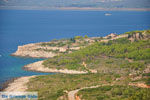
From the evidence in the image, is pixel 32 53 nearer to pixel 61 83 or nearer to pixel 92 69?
pixel 92 69

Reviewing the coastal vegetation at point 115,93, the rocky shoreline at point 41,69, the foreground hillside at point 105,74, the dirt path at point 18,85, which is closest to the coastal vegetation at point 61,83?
the foreground hillside at point 105,74

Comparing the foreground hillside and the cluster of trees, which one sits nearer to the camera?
the foreground hillside

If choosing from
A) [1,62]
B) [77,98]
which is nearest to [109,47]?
[1,62]

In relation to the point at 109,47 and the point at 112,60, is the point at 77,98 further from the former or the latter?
the point at 109,47

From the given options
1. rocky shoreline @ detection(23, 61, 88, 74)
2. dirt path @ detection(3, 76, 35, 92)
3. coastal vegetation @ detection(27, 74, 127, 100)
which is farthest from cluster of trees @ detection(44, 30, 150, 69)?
coastal vegetation @ detection(27, 74, 127, 100)

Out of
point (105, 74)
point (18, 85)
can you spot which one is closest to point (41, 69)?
point (18, 85)

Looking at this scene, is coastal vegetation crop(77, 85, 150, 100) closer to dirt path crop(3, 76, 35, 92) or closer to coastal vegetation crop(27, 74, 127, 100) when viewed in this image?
coastal vegetation crop(27, 74, 127, 100)

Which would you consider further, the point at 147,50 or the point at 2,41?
the point at 2,41
